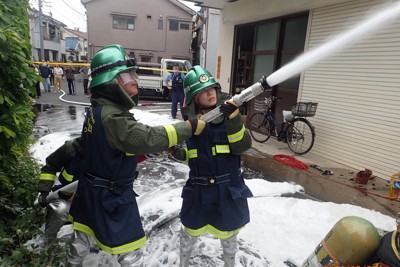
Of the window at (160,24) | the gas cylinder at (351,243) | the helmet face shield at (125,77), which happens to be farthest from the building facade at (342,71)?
the window at (160,24)

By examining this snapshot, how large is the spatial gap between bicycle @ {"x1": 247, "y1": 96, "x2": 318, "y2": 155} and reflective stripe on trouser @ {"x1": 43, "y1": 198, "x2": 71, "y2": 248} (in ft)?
17.5

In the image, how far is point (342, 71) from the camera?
20.7 feet

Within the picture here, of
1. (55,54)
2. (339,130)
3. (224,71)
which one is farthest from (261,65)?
(55,54)

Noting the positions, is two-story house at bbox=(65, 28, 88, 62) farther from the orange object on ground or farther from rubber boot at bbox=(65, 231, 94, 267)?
rubber boot at bbox=(65, 231, 94, 267)

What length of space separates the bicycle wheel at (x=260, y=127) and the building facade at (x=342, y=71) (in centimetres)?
67

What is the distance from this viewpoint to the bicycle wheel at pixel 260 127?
800 cm

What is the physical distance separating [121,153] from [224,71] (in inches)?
360

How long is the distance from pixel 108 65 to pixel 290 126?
236 inches

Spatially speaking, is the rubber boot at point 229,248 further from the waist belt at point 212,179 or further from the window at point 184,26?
the window at point 184,26

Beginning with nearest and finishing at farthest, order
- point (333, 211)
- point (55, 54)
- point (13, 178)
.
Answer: point (13, 178) < point (333, 211) < point (55, 54)

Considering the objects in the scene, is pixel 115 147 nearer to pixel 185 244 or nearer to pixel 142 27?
pixel 185 244

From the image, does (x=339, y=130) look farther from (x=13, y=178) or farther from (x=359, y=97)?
(x=13, y=178)

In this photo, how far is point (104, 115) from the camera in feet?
6.13

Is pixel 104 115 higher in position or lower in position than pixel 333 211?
higher
